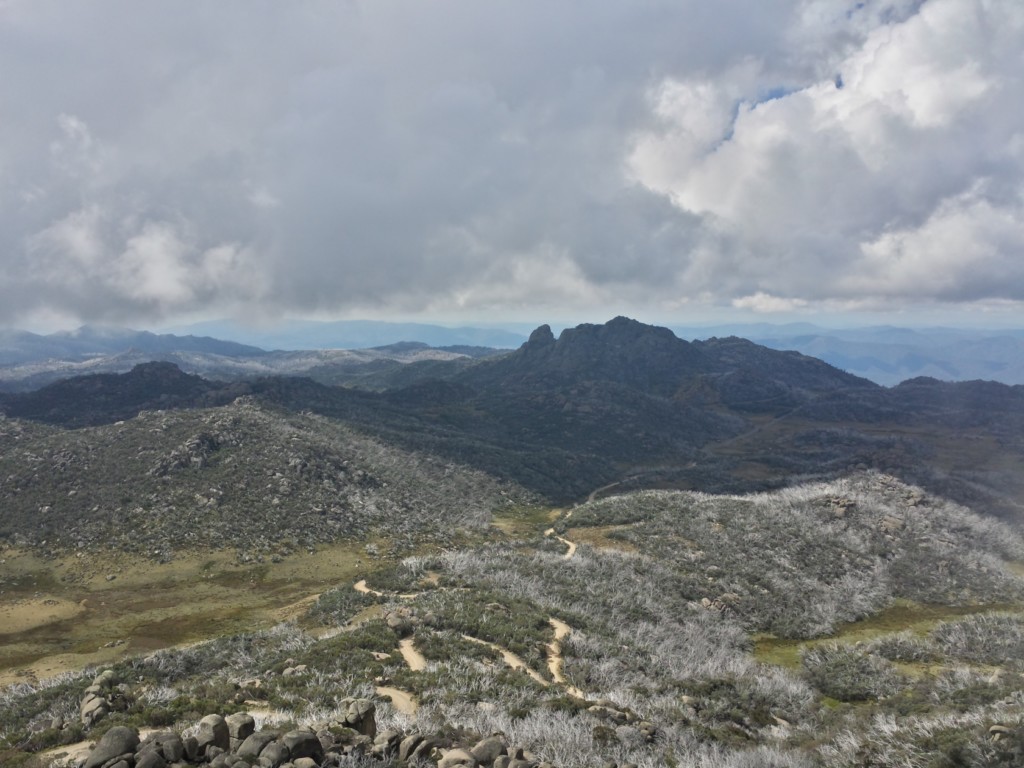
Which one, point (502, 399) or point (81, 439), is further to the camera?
point (502, 399)

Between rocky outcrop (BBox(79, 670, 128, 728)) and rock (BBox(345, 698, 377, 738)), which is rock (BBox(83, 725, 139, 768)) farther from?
rocky outcrop (BBox(79, 670, 128, 728))

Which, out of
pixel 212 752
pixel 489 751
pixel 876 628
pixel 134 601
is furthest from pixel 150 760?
pixel 876 628

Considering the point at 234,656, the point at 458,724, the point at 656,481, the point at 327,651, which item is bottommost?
the point at 656,481

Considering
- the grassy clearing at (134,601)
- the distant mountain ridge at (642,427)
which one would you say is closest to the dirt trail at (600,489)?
the distant mountain ridge at (642,427)

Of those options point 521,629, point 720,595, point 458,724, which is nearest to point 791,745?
point 458,724

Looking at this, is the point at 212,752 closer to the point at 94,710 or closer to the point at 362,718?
the point at 362,718

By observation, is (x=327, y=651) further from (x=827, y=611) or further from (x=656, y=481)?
(x=656, y=481)

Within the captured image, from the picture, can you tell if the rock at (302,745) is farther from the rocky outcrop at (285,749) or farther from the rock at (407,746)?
the rock at (407,746)
